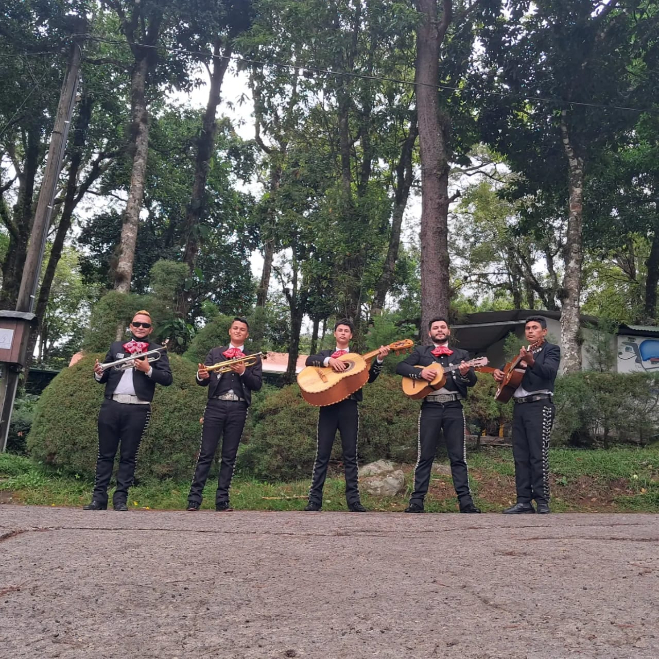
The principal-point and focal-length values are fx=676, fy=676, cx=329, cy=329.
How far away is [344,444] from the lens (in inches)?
284

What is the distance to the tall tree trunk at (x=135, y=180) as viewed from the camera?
48.0 ft

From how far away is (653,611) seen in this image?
2891mm

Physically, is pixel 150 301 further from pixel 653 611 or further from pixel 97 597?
pixel 653 611

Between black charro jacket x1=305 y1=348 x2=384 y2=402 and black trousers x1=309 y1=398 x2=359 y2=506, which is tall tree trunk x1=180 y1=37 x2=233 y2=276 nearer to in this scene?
black charro jacket x1=305 y1=348 x2=384 y2=402

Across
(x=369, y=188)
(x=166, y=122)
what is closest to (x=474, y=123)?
(x=369, y=188)

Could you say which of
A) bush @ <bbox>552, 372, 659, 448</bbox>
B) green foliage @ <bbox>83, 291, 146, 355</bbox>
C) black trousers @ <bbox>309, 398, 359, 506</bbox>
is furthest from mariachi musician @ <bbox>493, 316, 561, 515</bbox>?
green foliage @ <bbox>83, 291, 146, 355</bbox>

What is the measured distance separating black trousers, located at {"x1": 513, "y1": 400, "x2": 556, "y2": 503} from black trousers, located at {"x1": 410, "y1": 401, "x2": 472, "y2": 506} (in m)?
0.58

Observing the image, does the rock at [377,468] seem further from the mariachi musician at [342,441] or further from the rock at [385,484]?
the mariachi musician at [342,441]

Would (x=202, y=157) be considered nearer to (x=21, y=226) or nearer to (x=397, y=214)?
(x=397, y=214)

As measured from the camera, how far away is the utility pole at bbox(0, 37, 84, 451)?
11.4 meters

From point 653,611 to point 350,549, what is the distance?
1762 millimetres

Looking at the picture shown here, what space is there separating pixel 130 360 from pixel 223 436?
1.24 m

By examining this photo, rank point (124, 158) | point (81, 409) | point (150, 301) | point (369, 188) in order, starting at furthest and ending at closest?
point (124, 158), point (369, 188), point (150, 301), point (81, 409)

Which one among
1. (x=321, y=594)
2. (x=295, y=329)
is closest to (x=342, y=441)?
(x=321, y=594)
